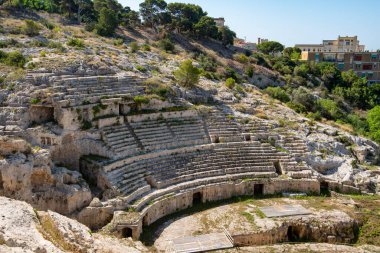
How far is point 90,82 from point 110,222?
8791mm

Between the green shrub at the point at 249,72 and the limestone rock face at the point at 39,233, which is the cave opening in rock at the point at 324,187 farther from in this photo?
the green shrub at the point at 249,72

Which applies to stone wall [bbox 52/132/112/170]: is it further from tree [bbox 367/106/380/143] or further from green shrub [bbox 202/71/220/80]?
tree [bbox 367/106/380/143]

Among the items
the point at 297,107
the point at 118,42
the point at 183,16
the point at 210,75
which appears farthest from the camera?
Answer: the point at 183,16

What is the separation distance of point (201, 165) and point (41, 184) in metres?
7.63

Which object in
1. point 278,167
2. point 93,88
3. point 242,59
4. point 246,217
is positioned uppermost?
point 242,59

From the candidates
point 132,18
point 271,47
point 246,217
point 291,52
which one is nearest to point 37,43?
point 246,217

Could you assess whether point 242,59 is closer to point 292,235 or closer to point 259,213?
point 259,213

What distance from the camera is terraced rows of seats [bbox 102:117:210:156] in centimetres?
1911

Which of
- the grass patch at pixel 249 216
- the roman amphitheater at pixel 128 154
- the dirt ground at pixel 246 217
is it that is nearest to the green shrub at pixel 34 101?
the roman amphitheater at pixel 128 154

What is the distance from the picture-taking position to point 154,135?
20.6 metres

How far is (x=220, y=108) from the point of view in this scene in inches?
982

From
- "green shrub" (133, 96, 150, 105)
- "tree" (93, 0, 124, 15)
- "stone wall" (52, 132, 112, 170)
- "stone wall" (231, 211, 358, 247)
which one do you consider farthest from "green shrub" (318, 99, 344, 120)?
"tree" (93, 0, 124, 15)

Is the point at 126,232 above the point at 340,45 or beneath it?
beneath

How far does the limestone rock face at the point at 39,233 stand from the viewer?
8.40 m
